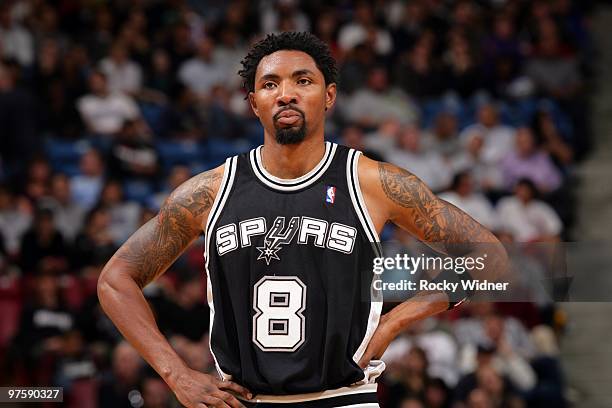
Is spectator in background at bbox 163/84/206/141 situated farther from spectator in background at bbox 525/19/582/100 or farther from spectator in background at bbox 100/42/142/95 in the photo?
spectator in background at bbox 525/19/582/100

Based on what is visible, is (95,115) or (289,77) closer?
(289,77)

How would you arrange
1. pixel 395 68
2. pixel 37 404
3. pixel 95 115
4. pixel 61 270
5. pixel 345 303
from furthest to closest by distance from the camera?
pixel 395 68 → pixel 95 115 → pixel 61 270 → pixel 37 404 → pixel 345 303

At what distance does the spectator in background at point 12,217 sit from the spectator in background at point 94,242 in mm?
693

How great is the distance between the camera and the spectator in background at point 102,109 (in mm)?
13180

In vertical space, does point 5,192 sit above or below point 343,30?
below

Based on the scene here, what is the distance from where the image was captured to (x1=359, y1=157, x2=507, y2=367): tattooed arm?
5078mm

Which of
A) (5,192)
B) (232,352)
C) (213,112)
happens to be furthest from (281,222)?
(213,112)

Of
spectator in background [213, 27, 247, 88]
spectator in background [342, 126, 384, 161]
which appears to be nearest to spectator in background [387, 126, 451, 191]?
spectator in background [342, 126, 384, 161]

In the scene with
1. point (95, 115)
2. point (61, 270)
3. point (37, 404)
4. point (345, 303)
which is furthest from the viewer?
point (95, 115)

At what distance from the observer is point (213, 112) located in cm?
1340

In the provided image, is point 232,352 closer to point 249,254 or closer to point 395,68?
point 249,254

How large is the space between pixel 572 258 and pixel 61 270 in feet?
20.0

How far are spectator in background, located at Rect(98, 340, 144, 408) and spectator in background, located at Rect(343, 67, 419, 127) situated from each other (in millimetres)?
5284

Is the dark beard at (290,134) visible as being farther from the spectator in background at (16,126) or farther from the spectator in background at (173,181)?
the spectator in background at (16,126)
